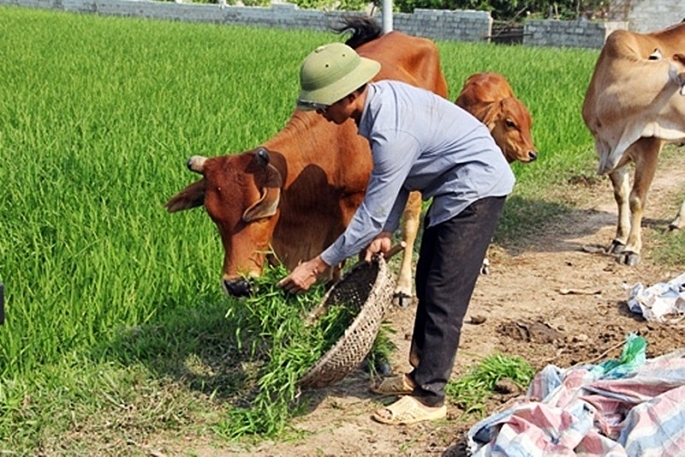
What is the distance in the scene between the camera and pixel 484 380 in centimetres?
471

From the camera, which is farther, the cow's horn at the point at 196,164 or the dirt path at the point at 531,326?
the cow's horn at the point at 196,164

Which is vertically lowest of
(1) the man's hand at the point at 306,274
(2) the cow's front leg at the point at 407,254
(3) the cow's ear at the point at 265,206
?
(2) the cow's front leg at the point at 407,254

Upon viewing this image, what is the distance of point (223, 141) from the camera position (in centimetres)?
801

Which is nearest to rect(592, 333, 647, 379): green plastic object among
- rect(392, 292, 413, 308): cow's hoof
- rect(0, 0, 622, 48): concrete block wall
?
rect(392, 292, 413, 308): cow's hoof

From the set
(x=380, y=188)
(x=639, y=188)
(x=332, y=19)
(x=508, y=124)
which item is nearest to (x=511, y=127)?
(x=508, y=124)

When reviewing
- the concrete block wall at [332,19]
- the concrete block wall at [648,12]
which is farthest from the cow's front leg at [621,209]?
the concrete block wall at [648,12]

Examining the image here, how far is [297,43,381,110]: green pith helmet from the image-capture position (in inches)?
150

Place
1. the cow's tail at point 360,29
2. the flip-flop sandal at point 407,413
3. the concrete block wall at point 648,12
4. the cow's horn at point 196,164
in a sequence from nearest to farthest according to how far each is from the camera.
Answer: the flip-flop sandal at point 407,413
the cow's horn at point 196,164
the cow's tail at point 360,29
the concrete block wall at point 648,12

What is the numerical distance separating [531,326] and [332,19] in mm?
19862

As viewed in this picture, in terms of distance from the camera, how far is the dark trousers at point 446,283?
4148 millimetres

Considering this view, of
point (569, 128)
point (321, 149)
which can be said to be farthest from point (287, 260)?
point (569, 128)

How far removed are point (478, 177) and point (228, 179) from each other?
1.22 metres

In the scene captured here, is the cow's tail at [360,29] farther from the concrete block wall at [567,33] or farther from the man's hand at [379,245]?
the concrete block wall at [567,33]

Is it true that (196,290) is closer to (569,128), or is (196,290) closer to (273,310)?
(273,310)
